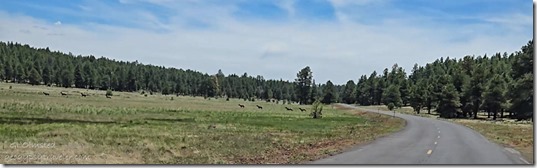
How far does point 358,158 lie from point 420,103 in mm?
109885

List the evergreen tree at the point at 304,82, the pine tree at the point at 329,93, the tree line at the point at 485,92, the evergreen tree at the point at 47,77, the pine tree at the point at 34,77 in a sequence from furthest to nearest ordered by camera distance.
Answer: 1. the pine tree at the point at 329,93
2. the evergreen tree at the point at 47,77
3. the pine tree at the point at 34,77
4. the evergreen tree at the point at 304,82
5. the tree line at the point at 485,92

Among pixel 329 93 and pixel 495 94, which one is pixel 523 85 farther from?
pixel 329 93

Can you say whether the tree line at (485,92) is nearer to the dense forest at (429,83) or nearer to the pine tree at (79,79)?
the dense forest at (429,83)

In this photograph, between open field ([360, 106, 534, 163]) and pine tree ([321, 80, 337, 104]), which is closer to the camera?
open field ([360, 106, 534, 163])

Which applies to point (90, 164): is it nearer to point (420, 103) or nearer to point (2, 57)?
point (420, 103)

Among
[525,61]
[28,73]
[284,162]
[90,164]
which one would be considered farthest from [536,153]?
[28,73]

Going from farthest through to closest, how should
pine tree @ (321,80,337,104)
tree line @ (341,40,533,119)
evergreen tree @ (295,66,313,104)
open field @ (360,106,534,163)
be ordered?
pine tree @ (321,80,337,104), evergreen tree @ (295,66,313,104), tree line @ (341,40,533,119), open field @ (360,106,534,163)

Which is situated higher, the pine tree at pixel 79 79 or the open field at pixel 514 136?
the pine tree at pixel 79 79

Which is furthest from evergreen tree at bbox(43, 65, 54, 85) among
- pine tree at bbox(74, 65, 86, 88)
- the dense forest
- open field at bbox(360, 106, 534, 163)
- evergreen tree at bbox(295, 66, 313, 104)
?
open field at bbox(360, 106, 534, 163)

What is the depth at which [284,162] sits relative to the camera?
20500 mm

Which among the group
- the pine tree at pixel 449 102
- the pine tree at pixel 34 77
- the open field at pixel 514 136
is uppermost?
the pine tree at pixel 34 77

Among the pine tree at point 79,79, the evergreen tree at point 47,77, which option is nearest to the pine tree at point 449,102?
the pine tree at point 79,79

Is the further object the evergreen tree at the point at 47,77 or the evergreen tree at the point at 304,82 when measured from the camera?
the evergreen tree at the point at 47,77

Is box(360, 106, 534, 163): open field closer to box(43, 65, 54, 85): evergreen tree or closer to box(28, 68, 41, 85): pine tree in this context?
box(28, 68, 41, 85): pine tree
